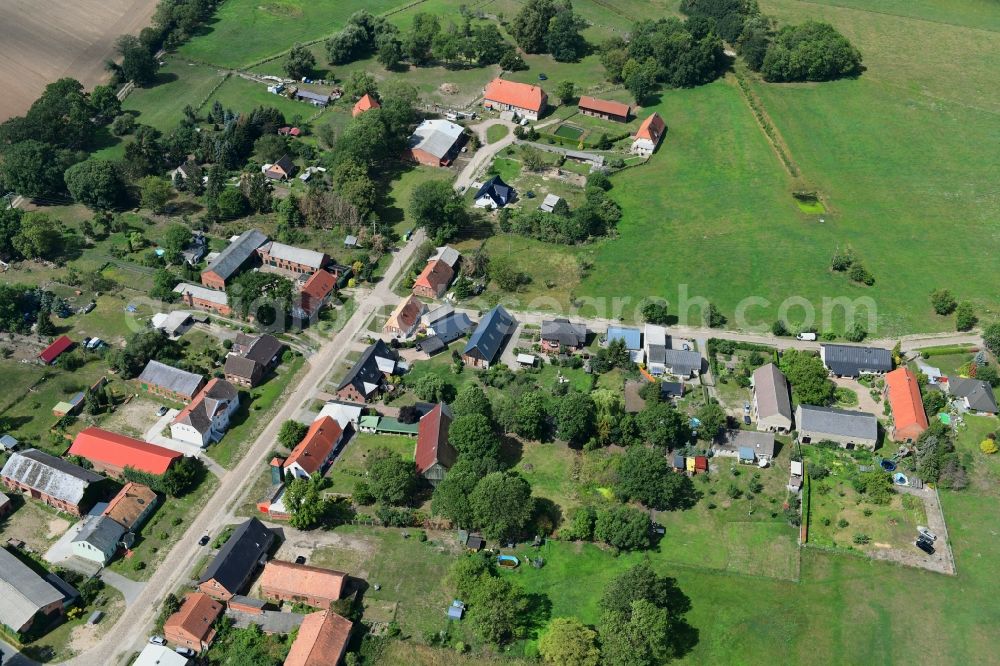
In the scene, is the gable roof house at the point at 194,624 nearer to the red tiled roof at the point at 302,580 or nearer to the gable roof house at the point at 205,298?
the red tiled roof at the point at 302,580

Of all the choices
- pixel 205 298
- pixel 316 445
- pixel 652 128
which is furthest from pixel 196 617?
pixel 652 128

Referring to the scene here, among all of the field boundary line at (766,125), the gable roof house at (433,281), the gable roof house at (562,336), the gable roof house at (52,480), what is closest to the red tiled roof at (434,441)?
the gable roof house at (562,336)

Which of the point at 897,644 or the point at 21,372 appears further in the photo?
the point at 21,372

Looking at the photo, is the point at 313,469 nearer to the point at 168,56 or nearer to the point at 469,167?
the point at 469,167

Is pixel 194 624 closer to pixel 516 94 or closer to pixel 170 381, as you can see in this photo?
pixel 170 381

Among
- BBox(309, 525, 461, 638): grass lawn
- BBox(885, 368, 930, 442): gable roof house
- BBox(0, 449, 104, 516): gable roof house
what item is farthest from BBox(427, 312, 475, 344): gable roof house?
BBox(885, 368, 930, 442): gable roof house

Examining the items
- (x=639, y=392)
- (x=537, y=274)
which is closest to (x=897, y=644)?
(x=639, y=392)

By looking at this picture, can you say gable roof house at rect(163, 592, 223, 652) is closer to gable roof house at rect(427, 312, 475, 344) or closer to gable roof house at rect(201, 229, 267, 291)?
gable roof house at rect(427, 312, 475, 344)
